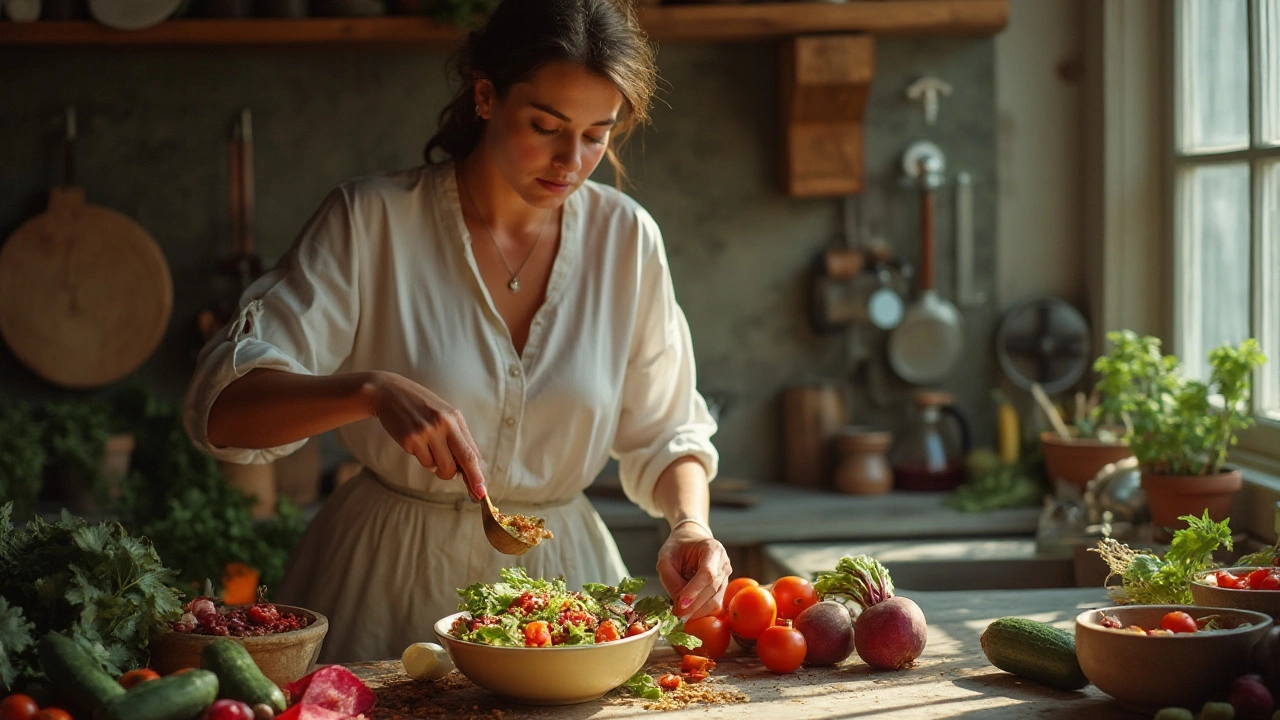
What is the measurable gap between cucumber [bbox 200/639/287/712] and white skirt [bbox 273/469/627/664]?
687mm

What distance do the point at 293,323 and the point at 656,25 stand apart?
7.18 ft

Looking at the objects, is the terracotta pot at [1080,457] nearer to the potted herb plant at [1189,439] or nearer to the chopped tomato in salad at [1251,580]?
the potted herb plant at [1189,439]

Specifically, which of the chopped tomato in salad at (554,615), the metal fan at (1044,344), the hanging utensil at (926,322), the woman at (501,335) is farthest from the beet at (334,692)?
the metal fan at (1044,344)

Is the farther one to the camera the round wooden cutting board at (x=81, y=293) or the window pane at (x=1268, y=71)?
the round wooden cutting board at (x=81, y=293)

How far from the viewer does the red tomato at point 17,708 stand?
137cm

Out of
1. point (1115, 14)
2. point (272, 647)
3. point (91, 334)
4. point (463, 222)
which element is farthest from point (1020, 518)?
point (91, 334)

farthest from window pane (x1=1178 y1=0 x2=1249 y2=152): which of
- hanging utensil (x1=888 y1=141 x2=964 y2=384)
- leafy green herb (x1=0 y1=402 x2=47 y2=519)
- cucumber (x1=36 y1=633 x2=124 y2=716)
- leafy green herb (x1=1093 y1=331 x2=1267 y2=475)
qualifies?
leafy green herb (x1=0 y1=402 x2=47 y2=519)

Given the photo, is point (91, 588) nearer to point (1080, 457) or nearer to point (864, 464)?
point (1080, 457)

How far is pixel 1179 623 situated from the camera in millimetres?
1523

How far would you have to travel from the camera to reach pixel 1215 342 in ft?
11.0

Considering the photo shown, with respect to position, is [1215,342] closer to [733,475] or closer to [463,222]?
[733,475]

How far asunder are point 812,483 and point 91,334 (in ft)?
7.89

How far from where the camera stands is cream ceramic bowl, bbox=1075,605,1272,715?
57.7 inches

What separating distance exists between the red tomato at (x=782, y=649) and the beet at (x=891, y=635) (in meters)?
0.08
